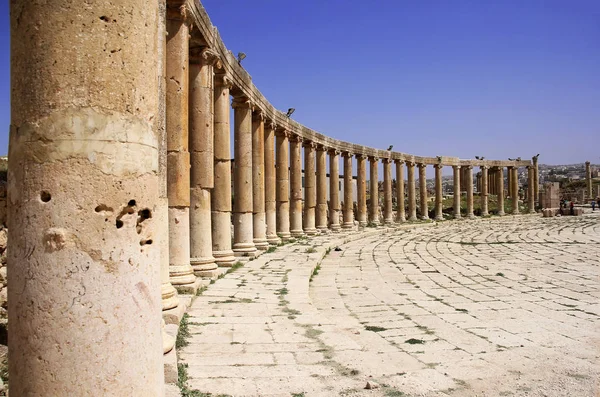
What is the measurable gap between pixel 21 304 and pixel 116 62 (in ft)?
4.88

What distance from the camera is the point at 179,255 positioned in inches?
330

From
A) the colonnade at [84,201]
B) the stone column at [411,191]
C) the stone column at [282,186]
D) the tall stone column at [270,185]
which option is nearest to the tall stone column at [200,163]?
the colonnade at [84,201]

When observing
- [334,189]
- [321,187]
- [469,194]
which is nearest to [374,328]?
[321,187]

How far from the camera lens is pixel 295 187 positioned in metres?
22.0

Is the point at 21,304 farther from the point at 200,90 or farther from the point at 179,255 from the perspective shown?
the point at 200,90

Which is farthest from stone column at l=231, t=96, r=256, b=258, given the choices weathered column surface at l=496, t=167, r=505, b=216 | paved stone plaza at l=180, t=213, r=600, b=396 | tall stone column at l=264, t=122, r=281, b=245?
weathered column surface at l=496, t=167, r=505, b=216

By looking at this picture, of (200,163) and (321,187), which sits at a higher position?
(321,187)

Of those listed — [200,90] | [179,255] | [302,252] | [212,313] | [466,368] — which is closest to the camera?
[466,368]

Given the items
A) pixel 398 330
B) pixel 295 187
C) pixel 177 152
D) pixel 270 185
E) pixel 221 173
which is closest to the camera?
pixel 398 330

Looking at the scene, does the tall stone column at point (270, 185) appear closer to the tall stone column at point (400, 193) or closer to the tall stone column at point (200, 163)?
the tall stone column at point (200, 163)

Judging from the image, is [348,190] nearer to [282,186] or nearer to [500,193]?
[282,186]

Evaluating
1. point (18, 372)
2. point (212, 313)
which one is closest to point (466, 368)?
point (212, 313)

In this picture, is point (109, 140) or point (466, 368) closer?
point (109, 140)

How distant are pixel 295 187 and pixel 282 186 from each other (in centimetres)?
169
